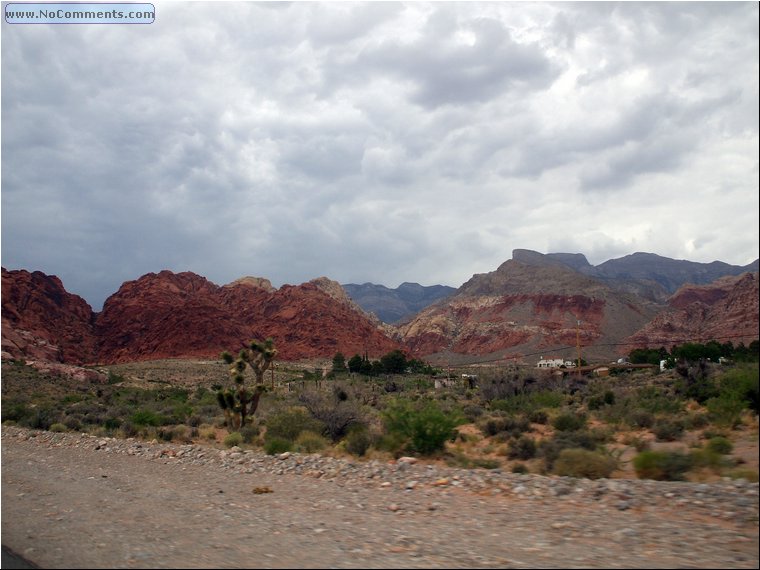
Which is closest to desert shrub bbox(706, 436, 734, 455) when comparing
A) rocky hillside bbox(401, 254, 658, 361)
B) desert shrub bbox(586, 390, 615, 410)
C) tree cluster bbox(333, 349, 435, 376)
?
desert shrub bbox(586, 390, 615, 410)

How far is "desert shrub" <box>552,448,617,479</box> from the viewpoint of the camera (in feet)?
38.9

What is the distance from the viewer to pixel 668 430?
56.7 ft

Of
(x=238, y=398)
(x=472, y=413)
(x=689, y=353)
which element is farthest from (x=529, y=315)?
(x=238, y=398)

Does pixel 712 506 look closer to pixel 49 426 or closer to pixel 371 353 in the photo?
pixel 49 426

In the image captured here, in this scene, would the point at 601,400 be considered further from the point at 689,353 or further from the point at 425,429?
the point at 689,353

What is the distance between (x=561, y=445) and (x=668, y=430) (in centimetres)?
506

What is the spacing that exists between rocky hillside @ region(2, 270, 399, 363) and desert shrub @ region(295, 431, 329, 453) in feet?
284

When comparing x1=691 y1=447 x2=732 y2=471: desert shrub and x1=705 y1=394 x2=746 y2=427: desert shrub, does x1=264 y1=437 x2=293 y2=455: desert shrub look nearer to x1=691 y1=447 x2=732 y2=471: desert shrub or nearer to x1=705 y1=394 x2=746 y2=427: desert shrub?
x1=691 y1=447 x2=732 y2=471: desert shrub

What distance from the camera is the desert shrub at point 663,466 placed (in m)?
10.8

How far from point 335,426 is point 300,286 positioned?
123257mm

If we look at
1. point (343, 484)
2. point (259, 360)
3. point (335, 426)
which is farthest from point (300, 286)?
point (343, 484)

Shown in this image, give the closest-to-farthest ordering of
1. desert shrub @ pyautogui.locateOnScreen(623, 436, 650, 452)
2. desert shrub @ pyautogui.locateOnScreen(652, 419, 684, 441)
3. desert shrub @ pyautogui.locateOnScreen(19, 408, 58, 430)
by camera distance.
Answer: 1. desert shrub @ pyautogui.locateOnScreen(623, 436, 650, 452)
2. desert shrub @ pyautogui.locateOnScreen(652, 419, 684, 441)
3. desert shrub @ pyautogui.locateOnScreen(19, 408, 58, 430)

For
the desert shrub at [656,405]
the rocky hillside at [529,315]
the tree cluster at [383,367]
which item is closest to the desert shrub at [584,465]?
the desert shrub at [656,405]

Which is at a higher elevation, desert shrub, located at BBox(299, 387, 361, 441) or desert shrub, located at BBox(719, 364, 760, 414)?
desert shrub, located at BBox(719, 364, 760, 414)
